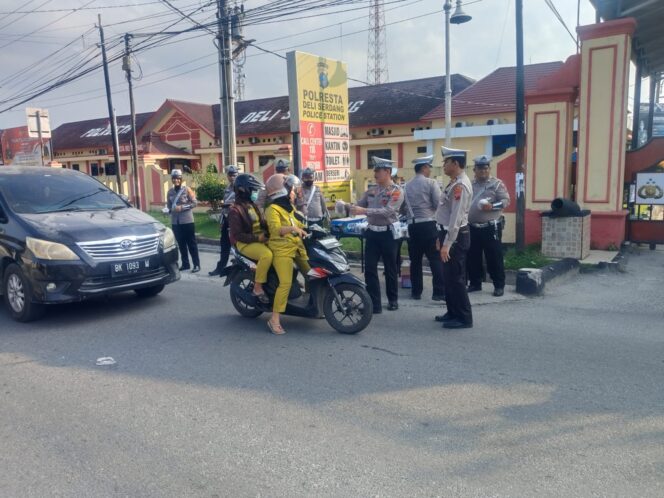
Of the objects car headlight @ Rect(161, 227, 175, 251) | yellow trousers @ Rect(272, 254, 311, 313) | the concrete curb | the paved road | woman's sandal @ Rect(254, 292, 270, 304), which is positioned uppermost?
car headlight @ Rect(161, 227, 175, 251)

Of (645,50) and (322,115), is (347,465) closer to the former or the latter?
(322,115)

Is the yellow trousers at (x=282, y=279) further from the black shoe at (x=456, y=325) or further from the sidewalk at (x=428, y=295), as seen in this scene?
the sidewalk at (x=428, y=295)

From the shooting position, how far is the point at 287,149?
30.6 m

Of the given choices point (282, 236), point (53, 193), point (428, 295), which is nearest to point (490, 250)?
point (428, 295)

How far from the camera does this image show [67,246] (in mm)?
6230

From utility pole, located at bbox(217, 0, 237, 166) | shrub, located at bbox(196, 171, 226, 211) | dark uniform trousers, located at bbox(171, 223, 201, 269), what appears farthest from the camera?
shrub, located at bbox(196, 171, 226, 211)

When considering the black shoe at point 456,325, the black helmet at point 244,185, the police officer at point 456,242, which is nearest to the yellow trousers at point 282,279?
the black helmet at point 244,185

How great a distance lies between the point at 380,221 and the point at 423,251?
113cm

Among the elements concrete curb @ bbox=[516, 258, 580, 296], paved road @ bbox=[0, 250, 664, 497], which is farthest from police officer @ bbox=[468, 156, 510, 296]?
paved road @ bbox=[0, 250, 664, 497]

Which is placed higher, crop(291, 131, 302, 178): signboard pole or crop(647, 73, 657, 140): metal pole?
crop(647, 73, 657, 140): metal pole

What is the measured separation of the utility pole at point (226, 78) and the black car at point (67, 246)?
724cm

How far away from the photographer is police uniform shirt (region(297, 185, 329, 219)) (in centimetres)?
848

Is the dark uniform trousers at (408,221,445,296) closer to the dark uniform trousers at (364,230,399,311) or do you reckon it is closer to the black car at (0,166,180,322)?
the dark uniform trousers at (364,230,399,311)

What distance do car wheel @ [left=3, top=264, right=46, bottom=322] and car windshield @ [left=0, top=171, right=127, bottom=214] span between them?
0.79m
